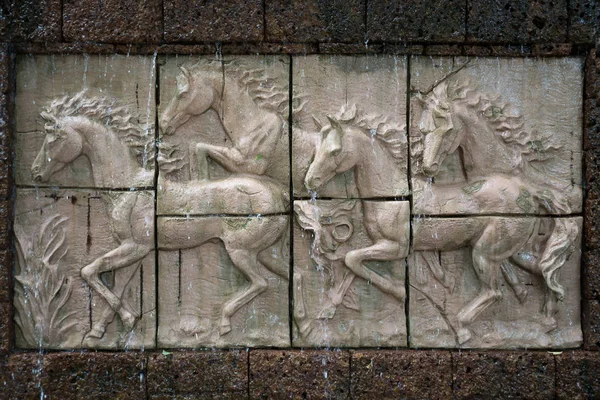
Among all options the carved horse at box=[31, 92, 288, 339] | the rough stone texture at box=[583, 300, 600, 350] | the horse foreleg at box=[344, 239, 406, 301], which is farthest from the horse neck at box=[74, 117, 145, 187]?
the rough stone texture at box=[583, 300, 600, 350]

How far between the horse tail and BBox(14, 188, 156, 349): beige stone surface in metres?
2.98

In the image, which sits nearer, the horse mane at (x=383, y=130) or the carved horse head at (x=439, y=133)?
the carved horse head at (x=439, y=133)

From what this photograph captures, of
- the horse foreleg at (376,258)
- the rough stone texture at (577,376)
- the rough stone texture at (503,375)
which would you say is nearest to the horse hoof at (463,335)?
the rough stone texture at (503,375)

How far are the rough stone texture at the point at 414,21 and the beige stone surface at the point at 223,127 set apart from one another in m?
0.76

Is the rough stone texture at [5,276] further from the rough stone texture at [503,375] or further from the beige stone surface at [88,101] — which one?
the rough stone texture at [503,375]

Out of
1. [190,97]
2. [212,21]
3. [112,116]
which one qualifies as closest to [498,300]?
[190,97]

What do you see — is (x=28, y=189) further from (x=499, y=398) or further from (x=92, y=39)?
(x=499, y=398)

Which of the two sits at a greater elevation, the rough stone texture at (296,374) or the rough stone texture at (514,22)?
the rough stone texture at (514,22)

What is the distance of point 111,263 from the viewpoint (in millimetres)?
5406

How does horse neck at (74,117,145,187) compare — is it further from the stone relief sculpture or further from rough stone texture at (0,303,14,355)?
rough stone texture at (0,303,14,355)

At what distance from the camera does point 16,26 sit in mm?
5410

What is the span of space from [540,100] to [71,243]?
3759 millimetres

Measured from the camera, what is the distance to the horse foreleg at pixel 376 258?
5.39m

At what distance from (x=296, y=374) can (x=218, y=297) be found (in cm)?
83
